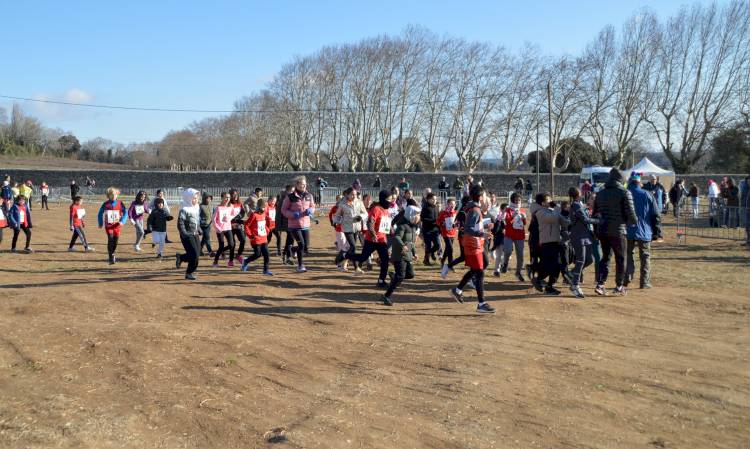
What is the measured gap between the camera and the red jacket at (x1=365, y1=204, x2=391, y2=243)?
36.6 feet

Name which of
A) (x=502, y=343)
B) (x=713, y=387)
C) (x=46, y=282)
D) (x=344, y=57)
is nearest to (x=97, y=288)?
(x=46, y=282)

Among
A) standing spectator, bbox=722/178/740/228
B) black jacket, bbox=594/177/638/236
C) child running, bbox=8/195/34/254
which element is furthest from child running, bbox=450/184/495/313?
standing spectator, bbox=722/178/740/228

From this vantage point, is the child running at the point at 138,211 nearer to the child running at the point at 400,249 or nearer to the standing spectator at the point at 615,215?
the child running at the point at 400,249

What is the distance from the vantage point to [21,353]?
7.61 metres

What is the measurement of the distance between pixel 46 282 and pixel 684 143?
5468cm

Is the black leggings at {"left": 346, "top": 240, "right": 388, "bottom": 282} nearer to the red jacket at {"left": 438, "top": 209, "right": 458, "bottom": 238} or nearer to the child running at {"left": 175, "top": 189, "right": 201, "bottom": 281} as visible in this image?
the red jacket at {"left": 438, "top": 209, "right": 458, "bottom": 238}

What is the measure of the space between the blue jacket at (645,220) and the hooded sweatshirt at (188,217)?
802 centimetres

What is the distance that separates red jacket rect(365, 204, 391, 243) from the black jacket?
367 centimetres

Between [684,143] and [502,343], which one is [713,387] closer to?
A: [502,343]

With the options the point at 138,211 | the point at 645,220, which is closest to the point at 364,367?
the point at 645,220

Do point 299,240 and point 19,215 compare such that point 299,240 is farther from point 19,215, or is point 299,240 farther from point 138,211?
point 19,215

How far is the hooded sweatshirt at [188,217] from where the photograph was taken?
12.0 m

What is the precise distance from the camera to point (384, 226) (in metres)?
11.4

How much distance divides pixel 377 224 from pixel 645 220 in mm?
4736
